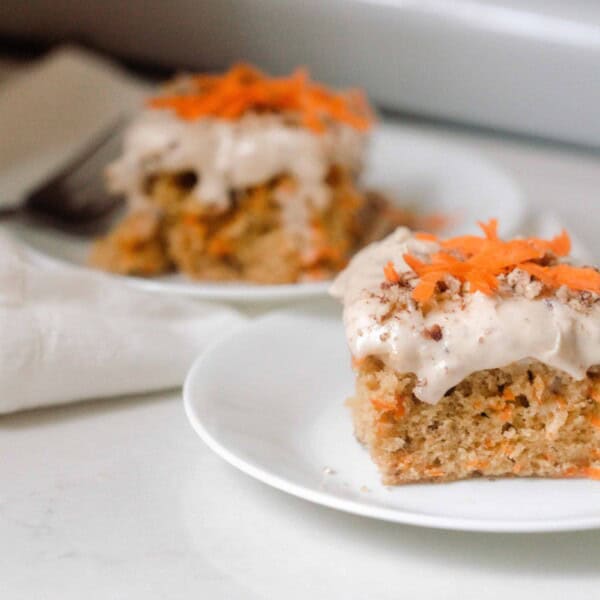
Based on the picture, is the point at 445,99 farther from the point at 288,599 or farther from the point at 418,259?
the point at 288,599

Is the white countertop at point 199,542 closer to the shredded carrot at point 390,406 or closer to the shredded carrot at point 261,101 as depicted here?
the shredded carrot at point 390,406

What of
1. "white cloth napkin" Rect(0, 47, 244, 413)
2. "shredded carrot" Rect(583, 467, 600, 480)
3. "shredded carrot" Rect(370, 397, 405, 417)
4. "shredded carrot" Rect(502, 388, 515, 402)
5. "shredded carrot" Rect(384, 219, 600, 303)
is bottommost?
"white cloth napkin" Rect(0, 47, 244, 413)

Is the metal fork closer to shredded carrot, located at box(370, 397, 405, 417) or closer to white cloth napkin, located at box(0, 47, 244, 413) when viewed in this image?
white cloth napkin, located at box(0, 47, 244, 413)

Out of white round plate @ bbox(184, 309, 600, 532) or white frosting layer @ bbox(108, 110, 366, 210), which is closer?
white round plate @ bbox(184, 309, 600, 532)

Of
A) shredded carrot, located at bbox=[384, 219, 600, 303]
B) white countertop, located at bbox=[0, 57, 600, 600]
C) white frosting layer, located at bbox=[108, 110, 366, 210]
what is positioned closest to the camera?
white countertop, located at bbox=[0, 57, 600, 600]

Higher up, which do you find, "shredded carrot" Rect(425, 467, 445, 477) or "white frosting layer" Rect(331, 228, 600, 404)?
"white frosting layer" Rect(331, 228, 600, 404)

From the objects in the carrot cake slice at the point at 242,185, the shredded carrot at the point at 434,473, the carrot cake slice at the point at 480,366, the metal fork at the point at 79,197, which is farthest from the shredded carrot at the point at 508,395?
the metal fork at the point at 79,197

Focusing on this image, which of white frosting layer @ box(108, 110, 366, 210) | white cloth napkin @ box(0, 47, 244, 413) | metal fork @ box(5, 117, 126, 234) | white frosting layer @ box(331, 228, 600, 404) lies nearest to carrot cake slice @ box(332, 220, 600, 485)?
white frosting layer @ box(331, 228, 600, 404)
